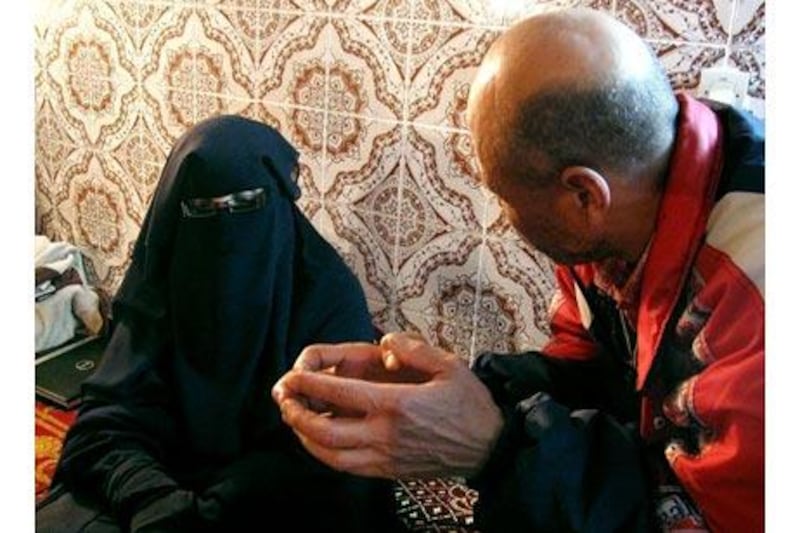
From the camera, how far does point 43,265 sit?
2205 mm

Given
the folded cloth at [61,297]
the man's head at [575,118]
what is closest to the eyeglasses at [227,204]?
the man's head at [575,118]

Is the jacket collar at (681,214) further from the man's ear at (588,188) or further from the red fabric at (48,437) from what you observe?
the red fabric at (48,437)

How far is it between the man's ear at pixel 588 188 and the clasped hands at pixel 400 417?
247 mm

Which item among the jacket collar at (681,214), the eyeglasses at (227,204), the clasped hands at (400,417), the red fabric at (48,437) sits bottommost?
the red fabric at (48,437)

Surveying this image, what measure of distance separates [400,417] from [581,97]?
41cm

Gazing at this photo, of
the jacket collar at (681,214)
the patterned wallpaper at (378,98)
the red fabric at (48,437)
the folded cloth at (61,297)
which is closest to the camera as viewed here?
the jacket collar at (681,214)

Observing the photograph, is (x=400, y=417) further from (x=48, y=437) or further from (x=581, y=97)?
(x=48, y=437)

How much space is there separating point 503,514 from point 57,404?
149cm

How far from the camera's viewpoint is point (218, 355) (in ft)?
4.68

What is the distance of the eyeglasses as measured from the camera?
4.47 feet

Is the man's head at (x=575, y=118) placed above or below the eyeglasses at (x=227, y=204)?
above

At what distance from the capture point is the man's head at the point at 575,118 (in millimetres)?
866

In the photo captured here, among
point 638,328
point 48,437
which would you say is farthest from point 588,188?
point 48,437

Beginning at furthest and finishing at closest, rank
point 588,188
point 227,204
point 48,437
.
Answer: point 48,437 < point 227,204 < point 588,188
